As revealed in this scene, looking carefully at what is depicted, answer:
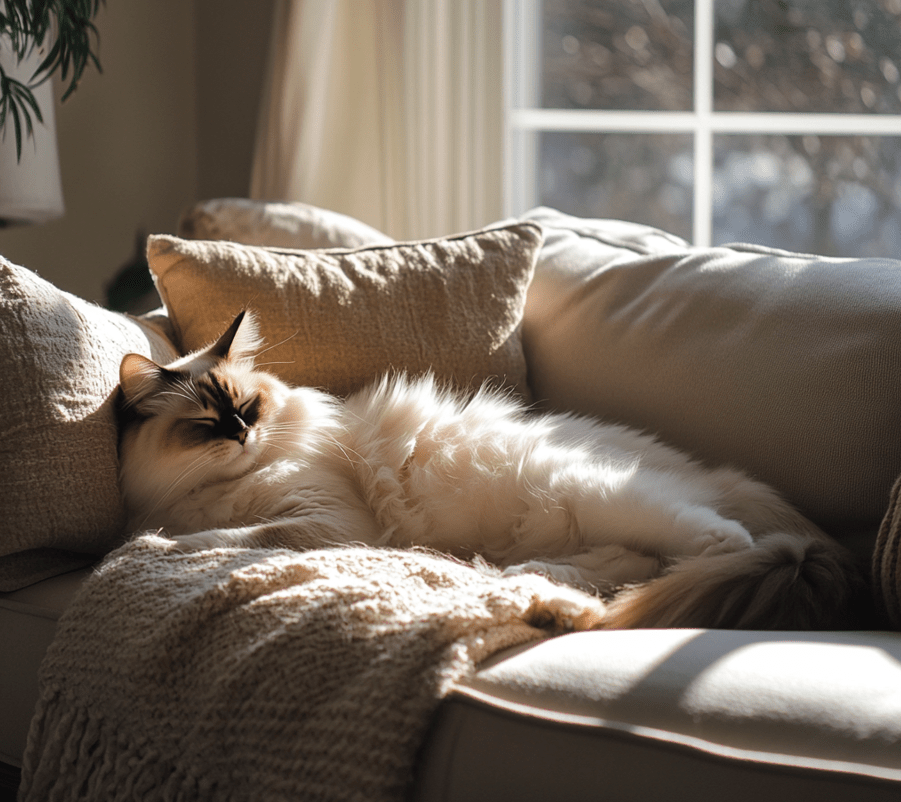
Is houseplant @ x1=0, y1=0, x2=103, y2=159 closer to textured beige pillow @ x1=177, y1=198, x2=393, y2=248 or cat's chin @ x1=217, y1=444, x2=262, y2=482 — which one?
textured beige pillow @ x1=177, y1=198, x2=393, y2=248

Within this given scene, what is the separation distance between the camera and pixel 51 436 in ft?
3.71

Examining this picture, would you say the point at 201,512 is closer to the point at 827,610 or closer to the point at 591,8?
the point at 827,610

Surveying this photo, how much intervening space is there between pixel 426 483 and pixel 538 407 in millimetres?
388

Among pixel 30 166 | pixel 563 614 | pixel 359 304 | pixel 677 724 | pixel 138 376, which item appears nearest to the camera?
pixel 677 724

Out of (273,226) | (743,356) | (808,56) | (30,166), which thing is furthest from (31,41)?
(808,56)

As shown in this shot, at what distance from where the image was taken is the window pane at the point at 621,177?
3.03 metres

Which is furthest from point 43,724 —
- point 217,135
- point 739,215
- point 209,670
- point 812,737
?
point 739,215

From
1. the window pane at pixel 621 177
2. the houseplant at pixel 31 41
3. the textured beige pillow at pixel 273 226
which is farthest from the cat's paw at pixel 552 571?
the window pane at pixel 621 177

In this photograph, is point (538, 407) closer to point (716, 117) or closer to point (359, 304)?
point (359, 304)

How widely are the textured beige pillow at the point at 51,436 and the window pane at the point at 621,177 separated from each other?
7.38 ft

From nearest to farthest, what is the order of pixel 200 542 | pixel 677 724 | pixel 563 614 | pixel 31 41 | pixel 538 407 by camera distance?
pixel 677 724 → pixel 563 614 → pixel 200 542 → pixel 538 407 → pixel 31 41

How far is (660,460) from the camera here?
52.5 inches

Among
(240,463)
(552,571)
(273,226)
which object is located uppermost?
(273,226)

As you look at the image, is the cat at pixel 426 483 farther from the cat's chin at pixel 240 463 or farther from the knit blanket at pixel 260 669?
the knit blanket at pixel 260 669
